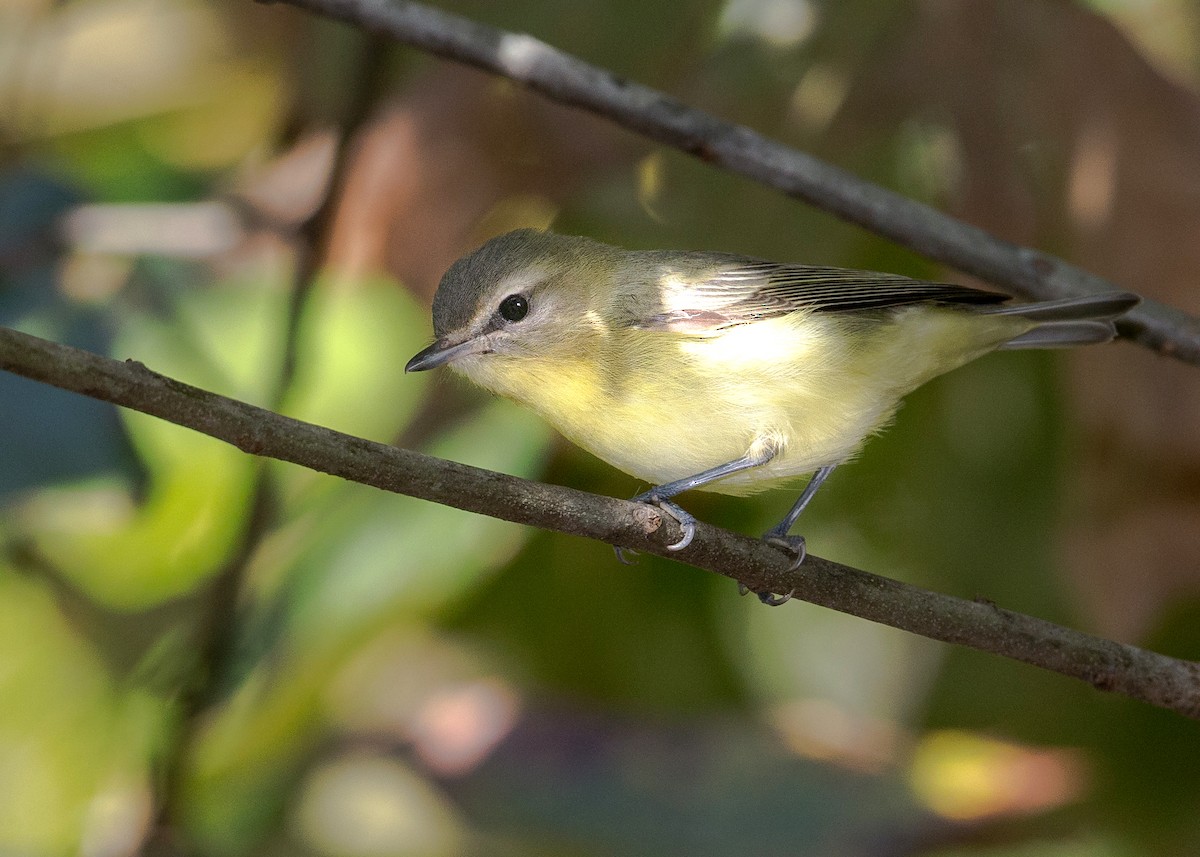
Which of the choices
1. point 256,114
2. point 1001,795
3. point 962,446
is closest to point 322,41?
point 256,114

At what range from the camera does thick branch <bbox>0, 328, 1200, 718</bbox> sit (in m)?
Answer: 1.47

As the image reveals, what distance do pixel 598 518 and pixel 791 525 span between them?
1.17 metres

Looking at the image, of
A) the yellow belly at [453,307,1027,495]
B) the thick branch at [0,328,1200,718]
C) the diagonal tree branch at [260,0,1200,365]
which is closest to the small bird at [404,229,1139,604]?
the yellow belly at [453,307,1027,495]

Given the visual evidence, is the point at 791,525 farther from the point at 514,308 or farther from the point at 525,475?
the point at 514,308

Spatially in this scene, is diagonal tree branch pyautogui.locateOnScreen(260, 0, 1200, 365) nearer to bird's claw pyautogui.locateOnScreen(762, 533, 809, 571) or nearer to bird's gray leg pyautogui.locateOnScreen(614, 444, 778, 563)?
bird's gray leg pyautogui.locateOnScreen(614, 444, 778, 563)

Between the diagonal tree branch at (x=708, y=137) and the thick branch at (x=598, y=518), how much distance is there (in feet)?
2.46

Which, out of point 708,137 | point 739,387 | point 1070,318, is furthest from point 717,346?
point 1070,318

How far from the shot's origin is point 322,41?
2.93m

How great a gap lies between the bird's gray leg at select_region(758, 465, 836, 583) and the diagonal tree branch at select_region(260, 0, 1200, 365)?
630 mm

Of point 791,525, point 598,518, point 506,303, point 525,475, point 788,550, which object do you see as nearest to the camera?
point 598,518

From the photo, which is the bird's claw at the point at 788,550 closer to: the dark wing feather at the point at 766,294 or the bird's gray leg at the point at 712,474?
the bird's gray leg at the point at 712,474

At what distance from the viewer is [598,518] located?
5.82 ft

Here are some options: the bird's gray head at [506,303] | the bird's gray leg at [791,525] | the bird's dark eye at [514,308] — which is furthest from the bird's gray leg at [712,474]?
the bird's dark eye at [514,308]

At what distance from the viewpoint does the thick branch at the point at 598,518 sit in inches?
58.1
